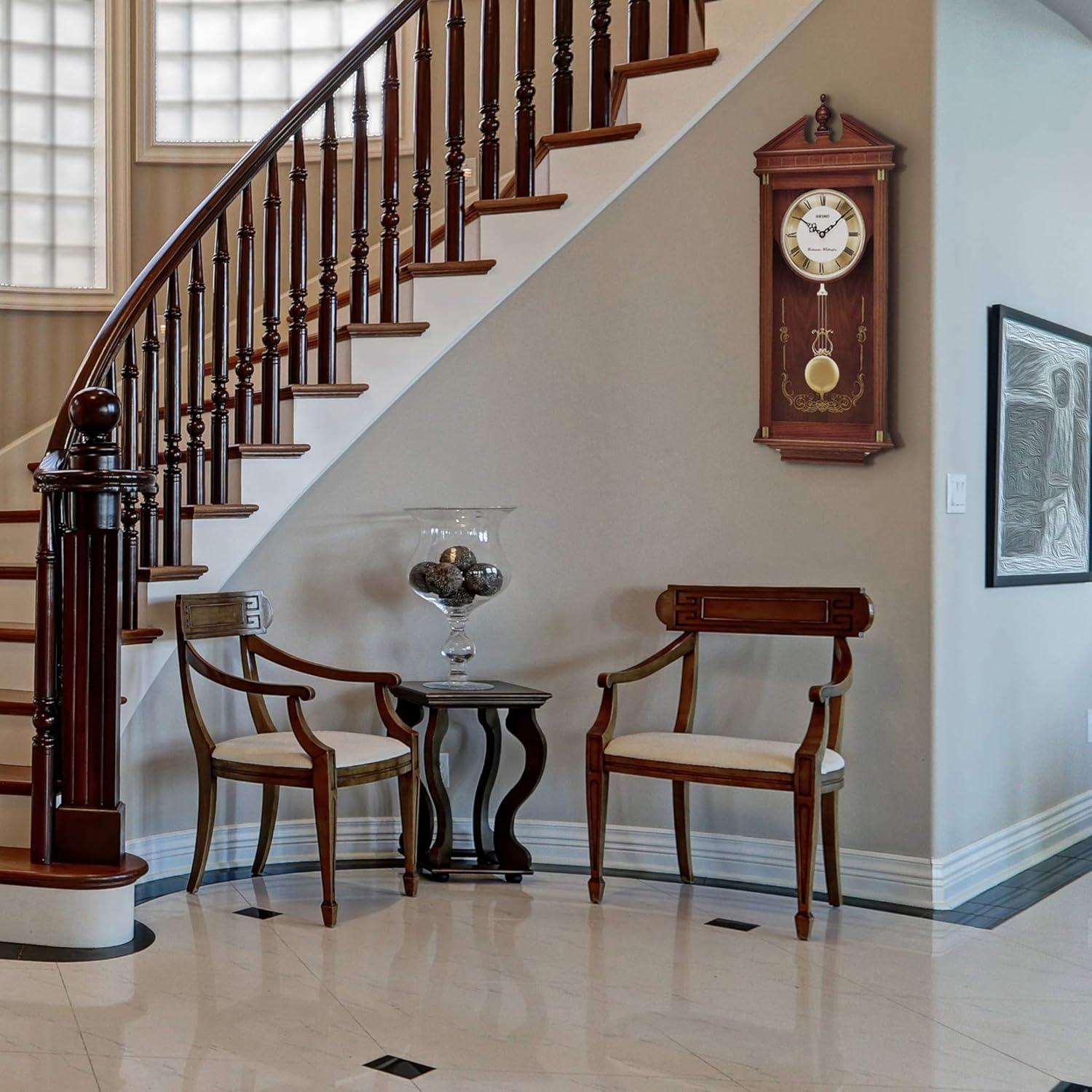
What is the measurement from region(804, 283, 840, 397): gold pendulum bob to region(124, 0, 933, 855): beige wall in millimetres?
193

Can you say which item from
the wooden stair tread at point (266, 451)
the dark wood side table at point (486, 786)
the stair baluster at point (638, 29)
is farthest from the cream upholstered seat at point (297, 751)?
the stair baluster at point (638, 29)

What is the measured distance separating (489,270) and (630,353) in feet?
1.76

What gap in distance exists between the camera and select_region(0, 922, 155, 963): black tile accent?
3332 mm

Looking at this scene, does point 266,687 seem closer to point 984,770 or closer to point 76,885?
point 76,885

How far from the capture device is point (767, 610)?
4.09 m

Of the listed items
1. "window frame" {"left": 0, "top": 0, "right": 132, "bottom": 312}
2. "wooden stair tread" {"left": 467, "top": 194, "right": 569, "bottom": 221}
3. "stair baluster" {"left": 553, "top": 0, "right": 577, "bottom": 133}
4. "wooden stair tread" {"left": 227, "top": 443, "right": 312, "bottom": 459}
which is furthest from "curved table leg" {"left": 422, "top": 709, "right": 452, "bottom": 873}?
"window frame" {"left": 0, "top": 0, "right": 132, "bottom": 312}

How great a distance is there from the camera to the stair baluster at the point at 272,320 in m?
4.23

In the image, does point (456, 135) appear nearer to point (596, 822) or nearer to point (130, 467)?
point (130, 467)

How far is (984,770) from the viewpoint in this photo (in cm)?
427

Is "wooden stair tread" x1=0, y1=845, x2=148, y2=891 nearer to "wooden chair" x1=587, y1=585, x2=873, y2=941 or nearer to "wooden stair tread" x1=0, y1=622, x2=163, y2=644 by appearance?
"wooden stair tread" x1=0, y1=622, x2=163, y2=644

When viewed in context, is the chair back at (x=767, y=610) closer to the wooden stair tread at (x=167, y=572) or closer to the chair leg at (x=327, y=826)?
the chair leg at (x=327, y=826)

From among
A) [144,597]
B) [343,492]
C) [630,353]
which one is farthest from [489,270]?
[144,597]

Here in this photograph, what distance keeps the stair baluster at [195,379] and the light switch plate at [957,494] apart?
7.41 ft

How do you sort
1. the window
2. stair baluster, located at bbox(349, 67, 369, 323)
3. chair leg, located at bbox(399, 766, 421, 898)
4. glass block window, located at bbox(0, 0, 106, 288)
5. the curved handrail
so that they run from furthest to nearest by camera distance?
the window
glass block window, located at bbox(0, 0, 106, 288)
stair baluster, located at bbox(349, 67, 369, 323)
chair leg, located at bbox(399, 766, 421, 898)
the curved handrail
